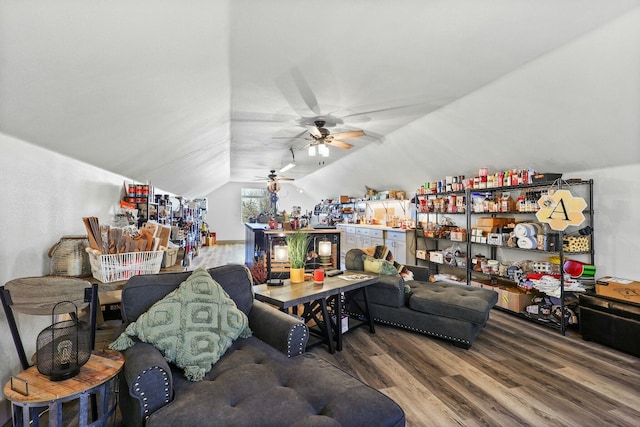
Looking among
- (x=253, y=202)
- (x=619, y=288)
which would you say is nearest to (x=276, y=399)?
(x=619, y=288)

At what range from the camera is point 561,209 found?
3.50m

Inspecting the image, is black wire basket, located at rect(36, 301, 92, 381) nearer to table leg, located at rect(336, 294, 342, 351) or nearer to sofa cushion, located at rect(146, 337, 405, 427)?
sofa cushion, located at rect(146, 337, 405, 427)

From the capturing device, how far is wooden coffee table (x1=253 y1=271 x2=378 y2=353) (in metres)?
2.65

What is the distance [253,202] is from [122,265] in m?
11.2

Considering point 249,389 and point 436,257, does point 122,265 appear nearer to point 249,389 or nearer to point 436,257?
point 249,389

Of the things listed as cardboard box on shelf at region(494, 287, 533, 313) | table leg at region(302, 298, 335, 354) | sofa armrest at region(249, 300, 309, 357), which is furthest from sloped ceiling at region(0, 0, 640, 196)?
table leg at region(302, 298, 335, 354)

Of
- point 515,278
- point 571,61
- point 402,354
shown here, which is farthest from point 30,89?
point 515,278

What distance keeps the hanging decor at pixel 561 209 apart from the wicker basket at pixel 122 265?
4.01 m

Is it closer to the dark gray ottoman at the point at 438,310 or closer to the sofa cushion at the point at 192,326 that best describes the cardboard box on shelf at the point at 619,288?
the dark gray ottoman at the point at 438,310

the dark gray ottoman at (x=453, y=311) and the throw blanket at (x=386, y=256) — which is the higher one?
the throw blanket at (x=386, y=256)

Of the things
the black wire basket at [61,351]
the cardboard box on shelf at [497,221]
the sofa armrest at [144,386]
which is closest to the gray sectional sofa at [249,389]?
the sofa armrest at [144,386]

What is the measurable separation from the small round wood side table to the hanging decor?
164 inches

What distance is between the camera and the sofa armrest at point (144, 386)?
4.57 ft

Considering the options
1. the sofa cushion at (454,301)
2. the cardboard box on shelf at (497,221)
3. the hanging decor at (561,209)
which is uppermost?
the hanging decor at (561,209)
